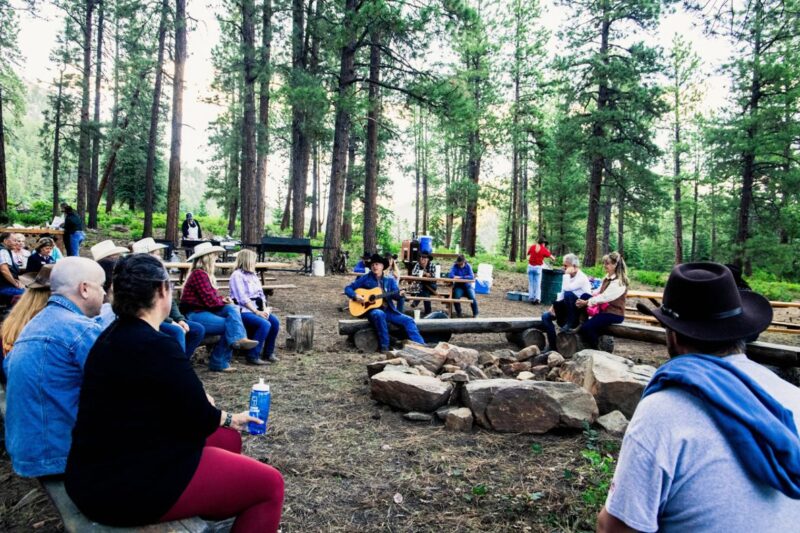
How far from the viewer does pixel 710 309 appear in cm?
148

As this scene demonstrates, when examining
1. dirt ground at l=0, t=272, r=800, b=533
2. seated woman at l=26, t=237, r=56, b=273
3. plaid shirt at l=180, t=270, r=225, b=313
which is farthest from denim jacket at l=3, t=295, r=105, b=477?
seated woman at l=26, t=237, r=56, b=273

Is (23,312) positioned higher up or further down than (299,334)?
higher up

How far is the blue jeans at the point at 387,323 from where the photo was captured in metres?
7.18

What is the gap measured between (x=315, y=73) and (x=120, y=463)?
14.7 m

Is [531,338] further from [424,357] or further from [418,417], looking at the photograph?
[418,417]

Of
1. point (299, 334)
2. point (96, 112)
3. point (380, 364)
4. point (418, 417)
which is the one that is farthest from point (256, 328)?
point (96, 112)

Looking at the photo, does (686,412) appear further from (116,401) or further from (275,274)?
(275,274)

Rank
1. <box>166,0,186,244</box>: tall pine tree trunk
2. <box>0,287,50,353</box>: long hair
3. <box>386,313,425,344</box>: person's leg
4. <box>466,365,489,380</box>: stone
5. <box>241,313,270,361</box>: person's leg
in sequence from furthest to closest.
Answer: <box>166,0,186,244</box>: tall pine tree trunk < <box>386,313,425,344</box>: person's leg < <box>241,313,270,361</box>: person's leg < <box>466,365,489,380</box>: stone < <box>0,287,50,353</box>: long hair

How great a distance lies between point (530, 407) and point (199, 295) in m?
4.01

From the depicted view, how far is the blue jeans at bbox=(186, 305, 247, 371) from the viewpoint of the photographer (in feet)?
19.0

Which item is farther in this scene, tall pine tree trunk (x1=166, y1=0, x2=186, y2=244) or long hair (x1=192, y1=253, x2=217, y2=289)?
tall pine tree trunk (x1=166, y1=0, x2=186, y2=244)

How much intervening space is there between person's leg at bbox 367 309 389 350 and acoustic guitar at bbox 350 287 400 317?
243 millimetres

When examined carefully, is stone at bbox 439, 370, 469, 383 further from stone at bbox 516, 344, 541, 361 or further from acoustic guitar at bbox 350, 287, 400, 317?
acoustic guitar at bbox 350, 287, 400, 317

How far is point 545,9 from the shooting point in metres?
24.0
